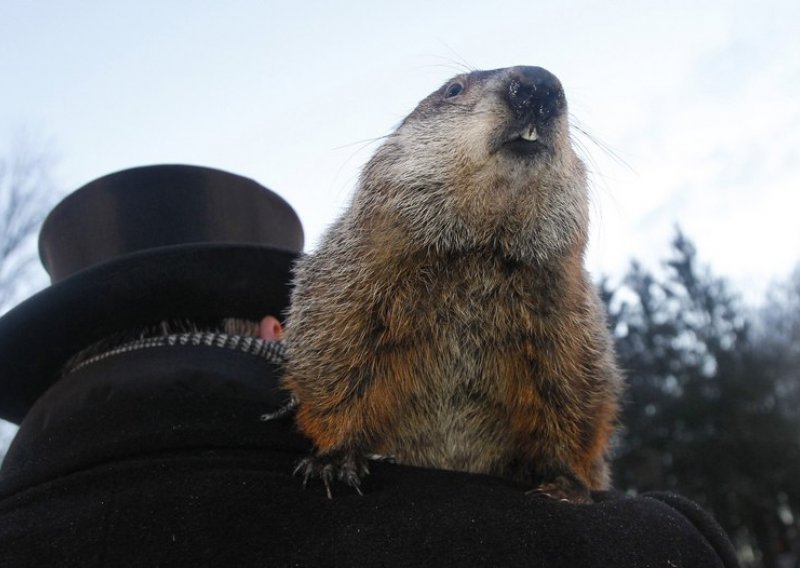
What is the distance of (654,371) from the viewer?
33.1 meters

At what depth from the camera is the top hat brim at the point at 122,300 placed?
8.07 feet

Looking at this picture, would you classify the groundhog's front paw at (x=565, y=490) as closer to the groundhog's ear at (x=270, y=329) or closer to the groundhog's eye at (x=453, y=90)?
the groundhog's ear at (x=270, y=329)

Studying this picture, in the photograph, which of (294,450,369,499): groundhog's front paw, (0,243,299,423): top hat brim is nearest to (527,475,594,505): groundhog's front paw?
(294,450,369,499): groundhog's front paw

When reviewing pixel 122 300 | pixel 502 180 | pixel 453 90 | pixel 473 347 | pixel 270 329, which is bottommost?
pixel 270 329

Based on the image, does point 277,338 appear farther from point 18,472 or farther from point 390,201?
point 18,472

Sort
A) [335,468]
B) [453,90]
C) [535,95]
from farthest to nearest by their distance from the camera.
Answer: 1. [453,90]
2. [535,95]
3. [335,468]

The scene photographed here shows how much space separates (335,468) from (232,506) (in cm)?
36

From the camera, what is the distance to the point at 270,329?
3129 millimetres

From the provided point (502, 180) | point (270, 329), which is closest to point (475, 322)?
point (502, 180)

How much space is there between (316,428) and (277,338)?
1016mm

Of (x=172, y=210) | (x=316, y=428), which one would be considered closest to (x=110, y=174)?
(x=172, y=210)

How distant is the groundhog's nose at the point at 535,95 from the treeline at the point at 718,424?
80.6 ft

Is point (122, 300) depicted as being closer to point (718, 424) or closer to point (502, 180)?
point (502, 180)

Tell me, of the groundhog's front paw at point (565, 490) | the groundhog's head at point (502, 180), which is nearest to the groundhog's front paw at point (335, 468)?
the groundhog's front paw at point (565, 490)
